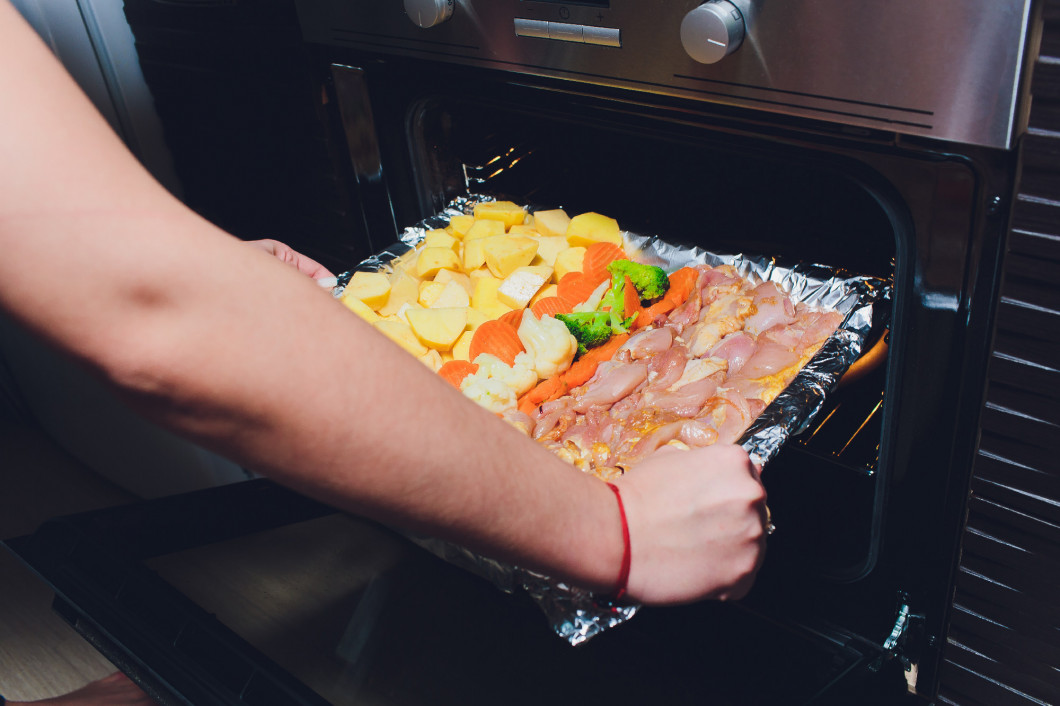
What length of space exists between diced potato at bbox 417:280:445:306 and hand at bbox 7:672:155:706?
0.83 meters

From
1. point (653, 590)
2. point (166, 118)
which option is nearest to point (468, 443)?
point (653, 590)

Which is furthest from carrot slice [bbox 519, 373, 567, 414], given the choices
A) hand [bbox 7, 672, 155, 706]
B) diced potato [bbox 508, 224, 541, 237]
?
hand [bbox 7, 672, 155, 706]

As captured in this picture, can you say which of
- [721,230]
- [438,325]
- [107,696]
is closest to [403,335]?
[438,325]

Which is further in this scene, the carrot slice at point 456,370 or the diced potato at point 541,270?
the diced potato at point 541,270

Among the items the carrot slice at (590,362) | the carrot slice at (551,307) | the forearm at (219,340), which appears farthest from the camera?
the carrot slice at (551,307)

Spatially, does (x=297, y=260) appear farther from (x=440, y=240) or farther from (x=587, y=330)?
(x=587, y=330)

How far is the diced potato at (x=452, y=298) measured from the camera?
1.21 meters

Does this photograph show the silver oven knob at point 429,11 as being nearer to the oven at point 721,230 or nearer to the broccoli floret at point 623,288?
the oven at point 721,230

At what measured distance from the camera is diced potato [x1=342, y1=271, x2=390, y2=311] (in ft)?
3.88

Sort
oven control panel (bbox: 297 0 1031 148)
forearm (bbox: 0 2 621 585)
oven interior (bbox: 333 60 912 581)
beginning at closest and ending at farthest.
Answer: forearm (bbox: 0 2 621 585) < oven control panel (bbox: 297 0 1031 148) < oven interior (bbox: 333 60 912 581)

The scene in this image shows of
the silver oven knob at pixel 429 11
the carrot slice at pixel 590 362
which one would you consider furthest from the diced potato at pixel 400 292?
the silver oven knob at pixel 429 11

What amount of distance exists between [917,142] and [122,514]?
3.54ft

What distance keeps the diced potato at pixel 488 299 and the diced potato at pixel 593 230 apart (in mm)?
155

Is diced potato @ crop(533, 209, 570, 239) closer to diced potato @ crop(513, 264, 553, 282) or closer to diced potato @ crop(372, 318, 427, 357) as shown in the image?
diced potato @ crop(513, 264, 553, 282)
